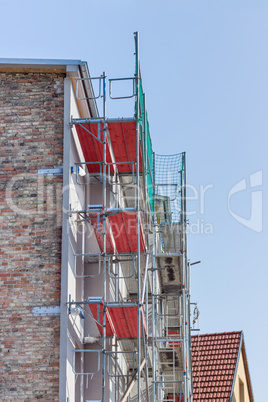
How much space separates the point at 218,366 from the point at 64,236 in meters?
8.82

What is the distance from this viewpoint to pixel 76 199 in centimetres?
1503

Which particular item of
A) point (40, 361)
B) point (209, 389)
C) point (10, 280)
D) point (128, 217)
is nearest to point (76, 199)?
point (128, 217)

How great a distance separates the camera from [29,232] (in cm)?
1416

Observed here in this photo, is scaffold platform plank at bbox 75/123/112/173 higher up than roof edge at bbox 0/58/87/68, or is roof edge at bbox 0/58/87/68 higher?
roof edge at bbox 0/58/87/68

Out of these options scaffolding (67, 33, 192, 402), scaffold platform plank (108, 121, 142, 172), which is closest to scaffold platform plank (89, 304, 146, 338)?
scaffolding (67, 33, 192, 402)

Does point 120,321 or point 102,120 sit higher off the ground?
point 102,120

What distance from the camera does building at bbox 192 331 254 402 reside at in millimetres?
20297

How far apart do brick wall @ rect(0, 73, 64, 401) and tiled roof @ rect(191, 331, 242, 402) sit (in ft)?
25.9

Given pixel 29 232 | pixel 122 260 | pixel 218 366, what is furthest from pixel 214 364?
pixel 29 232

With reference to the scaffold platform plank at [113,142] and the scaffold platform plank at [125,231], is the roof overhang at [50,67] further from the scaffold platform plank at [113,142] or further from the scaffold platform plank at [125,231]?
the scaffold platform plank at [125,231]

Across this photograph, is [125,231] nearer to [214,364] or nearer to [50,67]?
[50,67]

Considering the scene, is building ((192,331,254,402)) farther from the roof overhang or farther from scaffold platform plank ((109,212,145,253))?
the roof overhang

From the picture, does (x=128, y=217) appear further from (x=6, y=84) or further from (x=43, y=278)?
(x=6, y=84)

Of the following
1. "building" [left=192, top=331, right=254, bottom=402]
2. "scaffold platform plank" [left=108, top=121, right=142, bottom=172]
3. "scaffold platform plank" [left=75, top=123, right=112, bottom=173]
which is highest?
"scaffold platform plank" [left=108, top=121, right=142, bottom=172]
